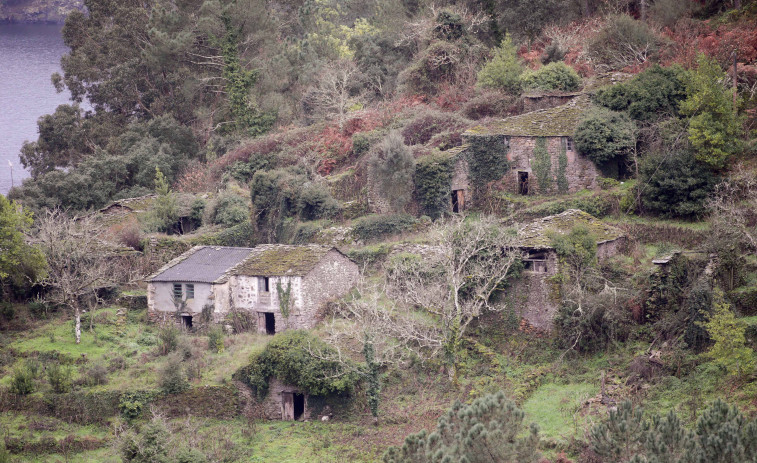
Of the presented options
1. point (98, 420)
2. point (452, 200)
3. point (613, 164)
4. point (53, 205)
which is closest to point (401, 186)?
point (452, 200)

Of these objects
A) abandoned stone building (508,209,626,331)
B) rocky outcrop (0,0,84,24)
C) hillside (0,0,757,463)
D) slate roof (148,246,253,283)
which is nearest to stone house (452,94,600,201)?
hillside (0,0,757,463)

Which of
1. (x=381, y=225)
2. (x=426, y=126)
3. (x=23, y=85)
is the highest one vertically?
(x=23, y=85)

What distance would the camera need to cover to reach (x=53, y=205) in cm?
5425

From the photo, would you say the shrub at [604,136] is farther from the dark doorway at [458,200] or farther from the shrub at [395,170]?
the shrub at [395,170]

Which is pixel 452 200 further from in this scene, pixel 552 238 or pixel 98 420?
pixel 98 420

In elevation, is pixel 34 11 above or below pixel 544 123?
above

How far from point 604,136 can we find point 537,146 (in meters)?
3.43

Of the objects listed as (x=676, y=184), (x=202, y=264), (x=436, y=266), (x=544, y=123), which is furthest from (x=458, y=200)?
(x=202, y=264)

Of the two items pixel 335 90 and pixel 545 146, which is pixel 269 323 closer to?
pixel 545 146

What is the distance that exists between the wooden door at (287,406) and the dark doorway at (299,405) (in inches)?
16.4

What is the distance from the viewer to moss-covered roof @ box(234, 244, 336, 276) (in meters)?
39.5

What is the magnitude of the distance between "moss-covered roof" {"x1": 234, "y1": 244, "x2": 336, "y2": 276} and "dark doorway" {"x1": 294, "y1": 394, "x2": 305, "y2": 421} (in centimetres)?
595

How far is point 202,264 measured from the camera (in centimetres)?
4253

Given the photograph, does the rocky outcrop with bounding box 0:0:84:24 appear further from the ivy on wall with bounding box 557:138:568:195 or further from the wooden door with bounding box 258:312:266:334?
the ivy on wall with bounding box 557:138:568:195
